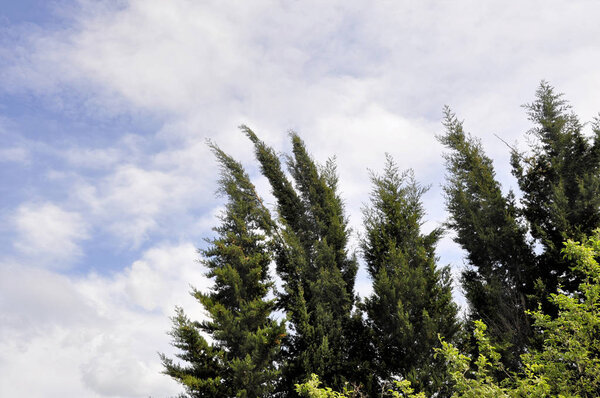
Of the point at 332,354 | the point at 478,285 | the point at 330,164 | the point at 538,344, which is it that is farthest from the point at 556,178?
the point at 332,354

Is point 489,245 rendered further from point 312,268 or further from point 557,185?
point 312,268

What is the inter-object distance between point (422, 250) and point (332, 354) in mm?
5364

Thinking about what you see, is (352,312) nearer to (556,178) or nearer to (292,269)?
(292,269)

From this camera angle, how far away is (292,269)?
18234mm

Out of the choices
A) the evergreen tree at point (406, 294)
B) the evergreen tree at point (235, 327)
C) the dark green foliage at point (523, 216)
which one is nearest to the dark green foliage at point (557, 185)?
the dark green foliage at point (523, 216)

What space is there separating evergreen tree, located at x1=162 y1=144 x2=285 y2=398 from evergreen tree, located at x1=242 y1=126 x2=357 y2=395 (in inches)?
36.3

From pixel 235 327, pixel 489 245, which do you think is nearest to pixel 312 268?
pixel 235 327

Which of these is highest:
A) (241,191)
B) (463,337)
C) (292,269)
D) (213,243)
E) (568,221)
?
(241,191)

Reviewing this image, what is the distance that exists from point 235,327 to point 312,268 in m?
4.26

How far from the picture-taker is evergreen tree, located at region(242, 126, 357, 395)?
14.9m

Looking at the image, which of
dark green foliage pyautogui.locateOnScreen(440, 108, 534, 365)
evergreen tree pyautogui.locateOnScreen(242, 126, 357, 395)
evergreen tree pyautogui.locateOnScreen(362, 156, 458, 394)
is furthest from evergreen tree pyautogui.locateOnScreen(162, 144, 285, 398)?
dark green foliage pyautogui.locateOnScreen(440, 108, 534, 365)

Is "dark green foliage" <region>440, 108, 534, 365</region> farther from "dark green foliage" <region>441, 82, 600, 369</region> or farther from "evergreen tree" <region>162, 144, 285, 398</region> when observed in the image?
"evergreen tree" <region>162, 144, 285, 398</region>

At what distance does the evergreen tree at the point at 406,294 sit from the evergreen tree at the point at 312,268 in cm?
145

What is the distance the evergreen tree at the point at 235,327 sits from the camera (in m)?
14.5
